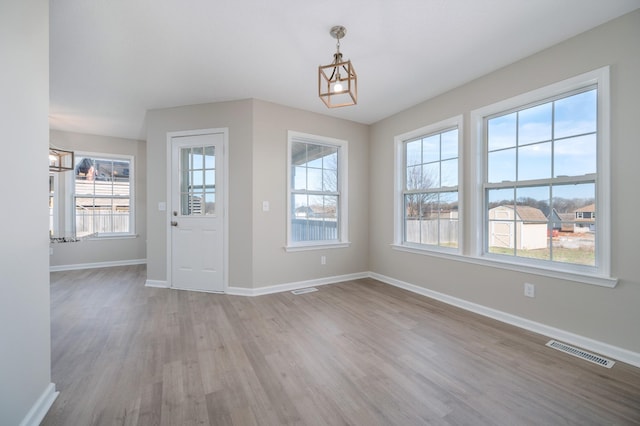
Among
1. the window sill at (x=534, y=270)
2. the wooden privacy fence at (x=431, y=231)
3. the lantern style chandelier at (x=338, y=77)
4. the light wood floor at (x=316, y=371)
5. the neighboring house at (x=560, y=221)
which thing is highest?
the lantern style chandelier at (x=338, y=77)

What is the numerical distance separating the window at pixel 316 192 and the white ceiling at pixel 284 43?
0.84m

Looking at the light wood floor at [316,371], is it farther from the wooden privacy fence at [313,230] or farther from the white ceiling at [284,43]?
the white ceiling at [284,43]

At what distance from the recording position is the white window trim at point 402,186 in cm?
310

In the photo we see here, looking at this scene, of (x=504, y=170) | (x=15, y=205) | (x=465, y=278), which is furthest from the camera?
(x=465, y=278)

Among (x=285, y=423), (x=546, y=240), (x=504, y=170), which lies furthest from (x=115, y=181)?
(x=546, y=240)

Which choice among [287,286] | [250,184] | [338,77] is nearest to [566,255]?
[338,77]

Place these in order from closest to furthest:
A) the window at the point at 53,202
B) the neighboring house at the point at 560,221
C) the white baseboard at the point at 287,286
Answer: the neighboring house at the point at 560,221, the white baseboard at the point at 287,286, the window at the point at 53,202

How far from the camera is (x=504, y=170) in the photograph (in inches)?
109

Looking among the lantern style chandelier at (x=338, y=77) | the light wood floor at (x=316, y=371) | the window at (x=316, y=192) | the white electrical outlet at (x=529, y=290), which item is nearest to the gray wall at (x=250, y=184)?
the window at (x=316, y=192)

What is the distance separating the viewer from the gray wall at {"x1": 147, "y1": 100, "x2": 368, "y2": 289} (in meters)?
3.51

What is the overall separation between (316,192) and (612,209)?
3122 millimetres

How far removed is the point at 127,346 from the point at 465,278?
11.2 feet

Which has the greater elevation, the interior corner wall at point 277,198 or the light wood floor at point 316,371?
the interior corner wall at point 277,198

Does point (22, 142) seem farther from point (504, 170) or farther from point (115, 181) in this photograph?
point (115, 181)
